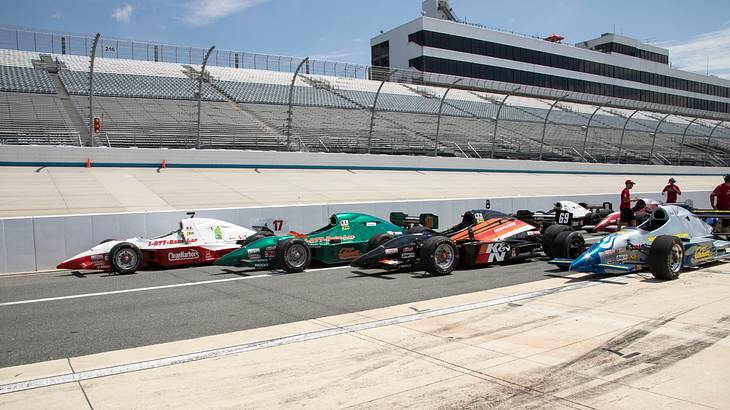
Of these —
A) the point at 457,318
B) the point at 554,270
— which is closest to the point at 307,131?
the point at 554,270

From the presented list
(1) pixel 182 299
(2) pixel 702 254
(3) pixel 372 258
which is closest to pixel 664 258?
(2) pixel 702 254

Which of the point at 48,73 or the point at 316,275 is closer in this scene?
the point at 316,275

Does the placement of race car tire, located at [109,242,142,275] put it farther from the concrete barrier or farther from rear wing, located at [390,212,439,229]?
rear wing, located at [390,212,439,229]

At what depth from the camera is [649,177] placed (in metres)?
38.3

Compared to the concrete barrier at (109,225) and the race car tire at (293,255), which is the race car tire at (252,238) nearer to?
the race car tire at (293,255)

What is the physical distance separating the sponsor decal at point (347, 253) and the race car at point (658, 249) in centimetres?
415

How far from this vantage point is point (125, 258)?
1126 cm

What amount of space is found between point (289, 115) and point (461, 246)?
15.3 meters

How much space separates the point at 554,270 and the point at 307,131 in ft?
66.1

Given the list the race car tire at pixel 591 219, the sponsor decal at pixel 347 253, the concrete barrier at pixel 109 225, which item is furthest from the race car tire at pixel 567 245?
the race car tire at pixel 591 219

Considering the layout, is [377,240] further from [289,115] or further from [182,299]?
[289,115]

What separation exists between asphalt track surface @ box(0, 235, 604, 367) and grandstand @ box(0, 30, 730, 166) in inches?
536

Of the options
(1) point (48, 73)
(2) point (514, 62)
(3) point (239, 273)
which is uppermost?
(2) point (514, 62)

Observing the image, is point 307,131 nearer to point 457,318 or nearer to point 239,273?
point 239,273
